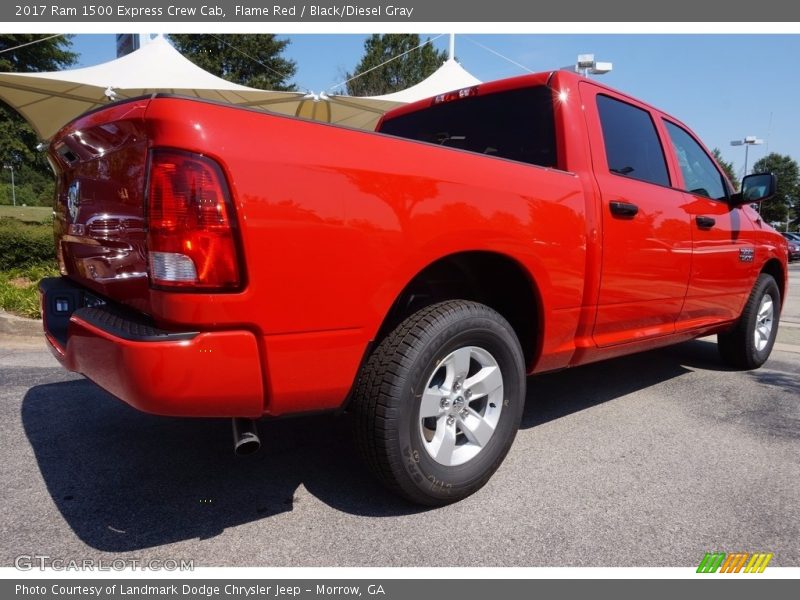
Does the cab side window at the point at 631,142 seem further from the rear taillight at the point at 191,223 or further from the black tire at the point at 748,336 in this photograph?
the rear taillight at the point at 191,223

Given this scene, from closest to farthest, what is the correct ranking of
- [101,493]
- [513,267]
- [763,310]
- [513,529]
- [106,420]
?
[513,529], [101,493], [513,267], [106,420], [763,310]

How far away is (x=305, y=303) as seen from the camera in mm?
1792

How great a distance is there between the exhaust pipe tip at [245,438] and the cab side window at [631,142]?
7.39 ft

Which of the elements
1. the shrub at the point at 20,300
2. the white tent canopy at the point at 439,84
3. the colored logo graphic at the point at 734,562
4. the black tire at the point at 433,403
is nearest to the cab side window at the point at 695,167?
the black tire at the point at 433,403

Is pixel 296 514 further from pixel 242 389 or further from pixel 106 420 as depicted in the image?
pixel 106 420

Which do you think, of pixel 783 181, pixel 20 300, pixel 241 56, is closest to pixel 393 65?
pixel 241 56

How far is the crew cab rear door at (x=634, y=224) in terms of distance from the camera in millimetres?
2852

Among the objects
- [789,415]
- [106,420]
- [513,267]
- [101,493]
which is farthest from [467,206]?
[789,415]

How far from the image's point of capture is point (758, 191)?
401cm

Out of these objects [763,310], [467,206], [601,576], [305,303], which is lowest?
[601,576]

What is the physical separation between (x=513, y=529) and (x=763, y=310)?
149 inches

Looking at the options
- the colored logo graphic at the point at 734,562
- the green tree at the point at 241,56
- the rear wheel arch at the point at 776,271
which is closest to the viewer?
the colored logo graphic at the point at 734,562

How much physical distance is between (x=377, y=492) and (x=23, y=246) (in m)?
8.79

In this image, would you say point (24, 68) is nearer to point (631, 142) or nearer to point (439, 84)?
point (439, 84)
